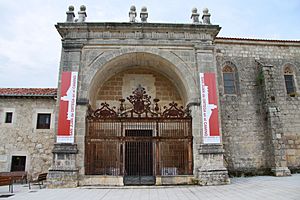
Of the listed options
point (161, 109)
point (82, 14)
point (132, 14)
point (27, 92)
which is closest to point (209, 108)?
point (161, 109)

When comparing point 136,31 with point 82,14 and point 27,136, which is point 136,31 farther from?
point 27,136

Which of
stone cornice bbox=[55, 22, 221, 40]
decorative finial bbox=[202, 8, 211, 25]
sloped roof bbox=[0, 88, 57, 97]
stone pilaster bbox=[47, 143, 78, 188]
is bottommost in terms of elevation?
stone pilaster bbox=[47, 143, 78, 188]

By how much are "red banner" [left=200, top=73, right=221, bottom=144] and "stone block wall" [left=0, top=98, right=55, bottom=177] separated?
742 cm

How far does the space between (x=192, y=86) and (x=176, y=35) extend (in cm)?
246

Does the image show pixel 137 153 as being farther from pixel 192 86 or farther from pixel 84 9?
pixel 84 9

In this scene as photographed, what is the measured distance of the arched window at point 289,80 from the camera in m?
13.2

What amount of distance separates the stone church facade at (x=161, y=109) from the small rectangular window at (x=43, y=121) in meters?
0.23

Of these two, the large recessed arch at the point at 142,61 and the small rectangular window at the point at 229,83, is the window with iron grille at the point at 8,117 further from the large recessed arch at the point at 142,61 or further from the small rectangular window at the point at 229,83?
the small rectangular window at the point at 229,83

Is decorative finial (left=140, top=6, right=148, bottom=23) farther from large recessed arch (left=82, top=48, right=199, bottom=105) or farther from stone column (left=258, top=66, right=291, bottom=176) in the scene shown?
stone column (left=258, top=66, right=291, bottom=176)

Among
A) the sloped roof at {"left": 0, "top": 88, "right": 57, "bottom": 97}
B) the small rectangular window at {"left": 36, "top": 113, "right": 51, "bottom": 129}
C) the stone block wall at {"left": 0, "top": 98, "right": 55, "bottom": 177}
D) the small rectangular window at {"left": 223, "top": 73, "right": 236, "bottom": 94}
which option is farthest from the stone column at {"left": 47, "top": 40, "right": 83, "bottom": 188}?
the small rectangular window at {"left": 223, "top": 73, "right": 236, "bottom": 94}

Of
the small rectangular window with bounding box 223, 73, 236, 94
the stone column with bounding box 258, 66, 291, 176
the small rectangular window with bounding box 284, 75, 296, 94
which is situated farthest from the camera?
the small rectangular window with bounding box 284, 75, 296, 94

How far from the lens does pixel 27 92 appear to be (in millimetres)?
12469

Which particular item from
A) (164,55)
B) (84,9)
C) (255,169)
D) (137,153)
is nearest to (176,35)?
(164,55)

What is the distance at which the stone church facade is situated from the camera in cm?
945
